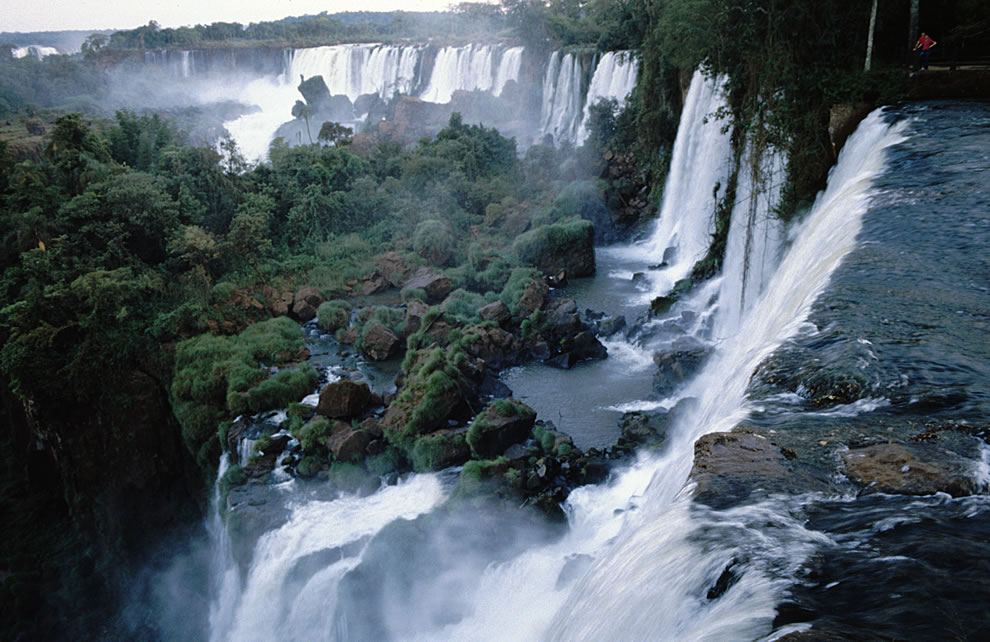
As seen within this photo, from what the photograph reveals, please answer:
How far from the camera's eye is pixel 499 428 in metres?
10.5

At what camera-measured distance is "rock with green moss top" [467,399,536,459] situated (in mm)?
10359

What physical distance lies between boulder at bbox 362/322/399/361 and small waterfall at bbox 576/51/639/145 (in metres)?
15.3

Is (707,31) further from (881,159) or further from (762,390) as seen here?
(762,390)

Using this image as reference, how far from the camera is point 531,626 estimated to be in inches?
290

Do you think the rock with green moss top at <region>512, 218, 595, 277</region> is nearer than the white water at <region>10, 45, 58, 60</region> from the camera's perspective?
Yes

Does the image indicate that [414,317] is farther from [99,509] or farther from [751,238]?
[99,509]

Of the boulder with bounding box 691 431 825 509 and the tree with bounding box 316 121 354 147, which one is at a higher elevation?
the tree with bounding box 316 121 354 147

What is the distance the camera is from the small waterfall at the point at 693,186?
16.6 metres

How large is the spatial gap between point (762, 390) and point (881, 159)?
5.90 metres

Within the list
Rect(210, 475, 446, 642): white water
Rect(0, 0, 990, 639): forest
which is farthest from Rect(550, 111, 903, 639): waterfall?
Rect(0, 0, 990, 639): forest

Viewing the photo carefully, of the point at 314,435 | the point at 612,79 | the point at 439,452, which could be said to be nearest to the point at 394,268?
the point at 314,435

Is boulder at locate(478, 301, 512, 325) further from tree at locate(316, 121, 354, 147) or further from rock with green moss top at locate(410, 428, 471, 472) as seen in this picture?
tree at locate(316, 121, 354, 147)

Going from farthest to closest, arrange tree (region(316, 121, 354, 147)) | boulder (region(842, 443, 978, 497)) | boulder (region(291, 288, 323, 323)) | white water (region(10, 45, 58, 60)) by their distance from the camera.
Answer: white water (region(10, 45, 58, 60))
tree (region(316, 121, 354, 147))
boulder (region(291, 288, 323, 323))
boulder (region(842, 443, 978, 497))

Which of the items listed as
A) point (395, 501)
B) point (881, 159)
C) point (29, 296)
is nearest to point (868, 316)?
point (881, 159)
